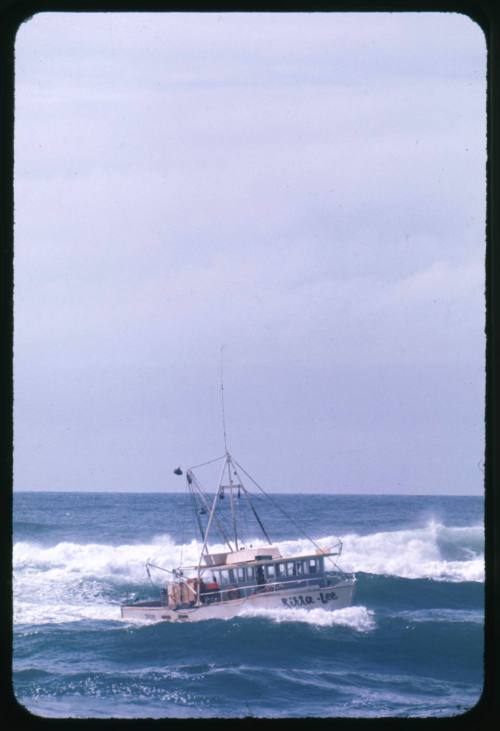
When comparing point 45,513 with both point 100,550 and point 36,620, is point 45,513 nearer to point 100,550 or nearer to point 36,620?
point 100,550

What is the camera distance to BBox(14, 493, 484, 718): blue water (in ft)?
36.8

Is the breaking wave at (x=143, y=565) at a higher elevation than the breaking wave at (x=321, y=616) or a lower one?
lower

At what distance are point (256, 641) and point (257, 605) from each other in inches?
46.7

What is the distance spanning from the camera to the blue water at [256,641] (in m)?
11.2

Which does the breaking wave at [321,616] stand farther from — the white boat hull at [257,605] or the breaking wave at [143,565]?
the white boat hull at [257,605]

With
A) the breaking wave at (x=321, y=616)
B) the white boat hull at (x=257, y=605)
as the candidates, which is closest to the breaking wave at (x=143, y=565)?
the breaking wave at (x=321, y=616)

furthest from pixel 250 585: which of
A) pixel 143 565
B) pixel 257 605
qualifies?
pixel 143 565

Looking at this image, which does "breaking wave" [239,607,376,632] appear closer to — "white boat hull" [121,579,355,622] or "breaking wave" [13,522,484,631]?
"breaking wave" [13,522,484,631]

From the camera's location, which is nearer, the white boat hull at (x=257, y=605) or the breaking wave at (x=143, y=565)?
the white boat hull at (x=257, y=605)

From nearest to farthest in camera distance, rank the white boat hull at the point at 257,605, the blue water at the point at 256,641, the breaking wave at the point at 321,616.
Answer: the blue water at the point at 256,641 → the white boat hull at the point at 257,605 → the breaking wave at the point at 321,616

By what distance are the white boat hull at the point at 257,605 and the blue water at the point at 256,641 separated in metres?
0.21

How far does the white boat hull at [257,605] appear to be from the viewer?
1244 cm

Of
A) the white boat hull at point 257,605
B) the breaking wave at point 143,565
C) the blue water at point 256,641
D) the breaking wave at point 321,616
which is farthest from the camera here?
the breaking wave at point 143,565
